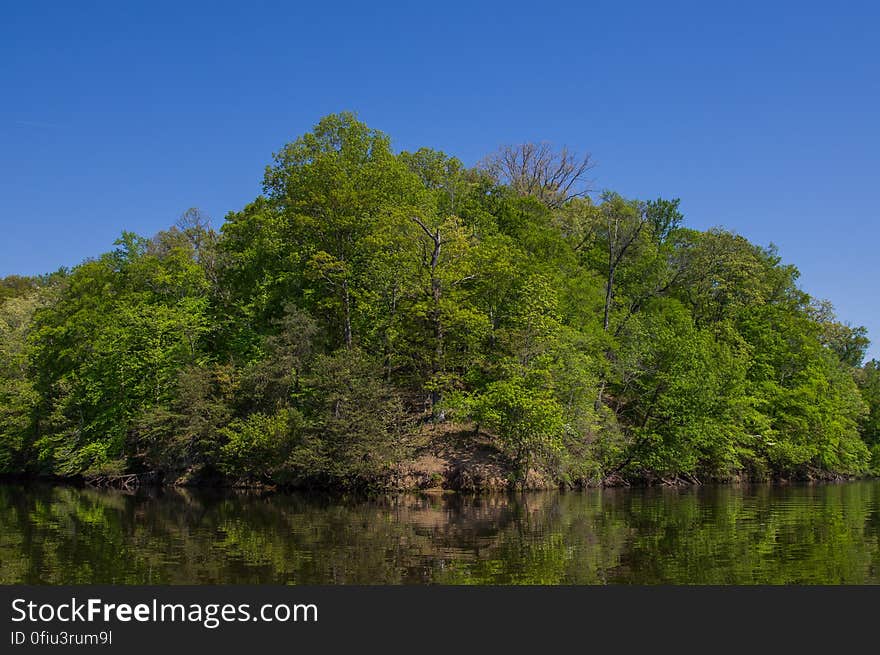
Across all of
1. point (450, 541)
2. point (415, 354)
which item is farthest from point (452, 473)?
point (450, 541)

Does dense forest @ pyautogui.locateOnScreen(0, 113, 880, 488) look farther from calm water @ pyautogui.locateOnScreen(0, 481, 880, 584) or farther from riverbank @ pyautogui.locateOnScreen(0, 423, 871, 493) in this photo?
calm water @ pyautogui.locateOnScreen(0, 481, 880, 584)

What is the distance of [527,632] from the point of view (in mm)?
11180

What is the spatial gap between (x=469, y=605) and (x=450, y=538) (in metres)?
8.91

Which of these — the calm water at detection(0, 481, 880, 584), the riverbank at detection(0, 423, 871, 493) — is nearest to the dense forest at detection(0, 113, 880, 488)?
the riverbank at detection(0, 423, 871, 493)

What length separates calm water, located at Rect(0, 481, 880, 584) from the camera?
15.6 m

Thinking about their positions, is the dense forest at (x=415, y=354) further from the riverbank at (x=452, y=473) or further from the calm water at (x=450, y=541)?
the calm water at (x=450, y=541)

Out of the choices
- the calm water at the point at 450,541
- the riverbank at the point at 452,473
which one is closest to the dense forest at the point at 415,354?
the riverbank at the point at 452,473

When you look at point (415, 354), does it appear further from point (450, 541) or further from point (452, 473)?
point (450, 541)

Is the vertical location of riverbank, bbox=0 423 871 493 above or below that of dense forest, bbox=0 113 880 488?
below

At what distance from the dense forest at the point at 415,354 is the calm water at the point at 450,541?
6528 mm

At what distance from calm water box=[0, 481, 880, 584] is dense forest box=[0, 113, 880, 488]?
653 cm

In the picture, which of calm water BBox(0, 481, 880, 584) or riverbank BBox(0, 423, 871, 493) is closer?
calm water BBox(0, 481, 880, 584)

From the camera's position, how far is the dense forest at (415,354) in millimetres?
40938

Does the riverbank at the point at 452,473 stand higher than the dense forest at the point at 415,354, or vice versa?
the dense forest at the point at 415,354
